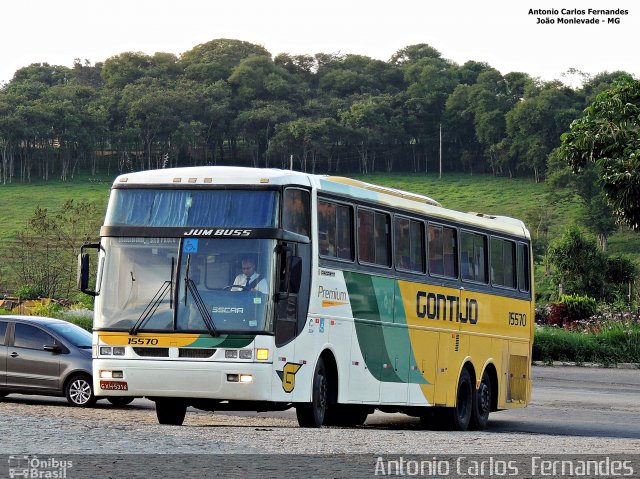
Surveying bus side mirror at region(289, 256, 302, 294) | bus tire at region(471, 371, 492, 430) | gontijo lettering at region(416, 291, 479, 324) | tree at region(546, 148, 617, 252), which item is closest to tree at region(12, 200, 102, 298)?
bus tire at region(471, 371, 492, 430)

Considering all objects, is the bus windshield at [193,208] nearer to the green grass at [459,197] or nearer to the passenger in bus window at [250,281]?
the passenger in bus window at [250,281]

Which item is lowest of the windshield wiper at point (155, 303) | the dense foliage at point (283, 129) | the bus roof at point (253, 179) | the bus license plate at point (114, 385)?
the bus license plate at point (114, 385)

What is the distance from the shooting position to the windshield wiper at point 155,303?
56.5 ft

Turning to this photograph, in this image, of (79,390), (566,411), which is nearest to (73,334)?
(79,390)

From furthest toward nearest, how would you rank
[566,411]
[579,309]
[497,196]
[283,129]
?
[283,129] < [497,196] < [579,309] < [566,411]

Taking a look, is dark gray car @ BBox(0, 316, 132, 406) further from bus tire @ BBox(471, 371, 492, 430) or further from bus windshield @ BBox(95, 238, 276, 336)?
bus tire @ BBox(471, 371, 492, 430)

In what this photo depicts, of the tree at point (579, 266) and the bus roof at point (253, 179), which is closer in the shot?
the bus roof at point (253, 179)

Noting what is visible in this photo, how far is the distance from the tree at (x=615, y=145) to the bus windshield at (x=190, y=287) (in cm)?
2340

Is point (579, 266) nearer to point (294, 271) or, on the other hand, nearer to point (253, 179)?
point (253, 179)

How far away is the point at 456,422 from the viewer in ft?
73.2

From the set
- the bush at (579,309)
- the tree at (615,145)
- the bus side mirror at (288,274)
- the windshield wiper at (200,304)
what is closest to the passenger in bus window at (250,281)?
the bus side mirror at (288,274)

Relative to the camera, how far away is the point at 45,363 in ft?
77.5

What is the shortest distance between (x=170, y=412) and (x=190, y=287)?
2.41 m

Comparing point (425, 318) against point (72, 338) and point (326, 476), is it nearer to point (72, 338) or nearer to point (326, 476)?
point (72, 338)
